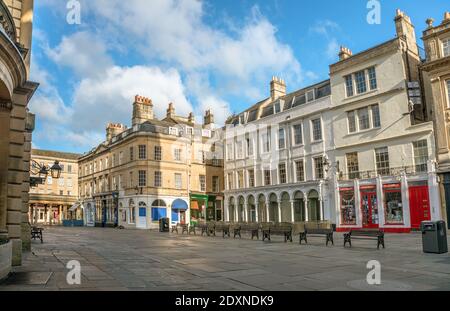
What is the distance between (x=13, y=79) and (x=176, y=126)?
40670 mm

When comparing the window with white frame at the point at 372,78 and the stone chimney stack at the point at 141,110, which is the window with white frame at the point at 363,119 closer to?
the window with white frame at the point at 372,78

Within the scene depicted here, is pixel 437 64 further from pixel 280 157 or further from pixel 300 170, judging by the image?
pixel 280 157

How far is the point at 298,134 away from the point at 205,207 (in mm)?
18241

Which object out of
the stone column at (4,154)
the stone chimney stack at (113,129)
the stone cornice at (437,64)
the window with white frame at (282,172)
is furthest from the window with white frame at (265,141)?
the stone column at (4,154)

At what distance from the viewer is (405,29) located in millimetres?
30578

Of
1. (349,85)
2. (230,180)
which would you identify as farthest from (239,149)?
(349,85)

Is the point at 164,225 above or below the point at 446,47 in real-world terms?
below

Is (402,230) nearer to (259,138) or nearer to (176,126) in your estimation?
(259,138)

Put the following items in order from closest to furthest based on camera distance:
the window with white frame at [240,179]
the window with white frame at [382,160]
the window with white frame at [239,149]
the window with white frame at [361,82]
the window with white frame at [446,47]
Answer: the window with white frame at [446,47], the window with white frame at [382,160], the window with white frame at [361,82], the window with white frame at [239,149], the window with white frame at [240,179]

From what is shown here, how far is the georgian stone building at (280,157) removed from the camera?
3447cm

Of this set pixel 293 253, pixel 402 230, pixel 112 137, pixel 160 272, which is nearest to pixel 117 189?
pixel 112 137

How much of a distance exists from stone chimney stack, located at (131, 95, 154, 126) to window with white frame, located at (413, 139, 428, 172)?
32.8 metres

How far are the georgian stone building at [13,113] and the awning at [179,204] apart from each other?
117ft

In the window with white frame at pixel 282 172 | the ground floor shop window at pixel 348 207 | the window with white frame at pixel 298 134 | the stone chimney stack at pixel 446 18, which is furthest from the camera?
the window with white frame at pixel 282 172
